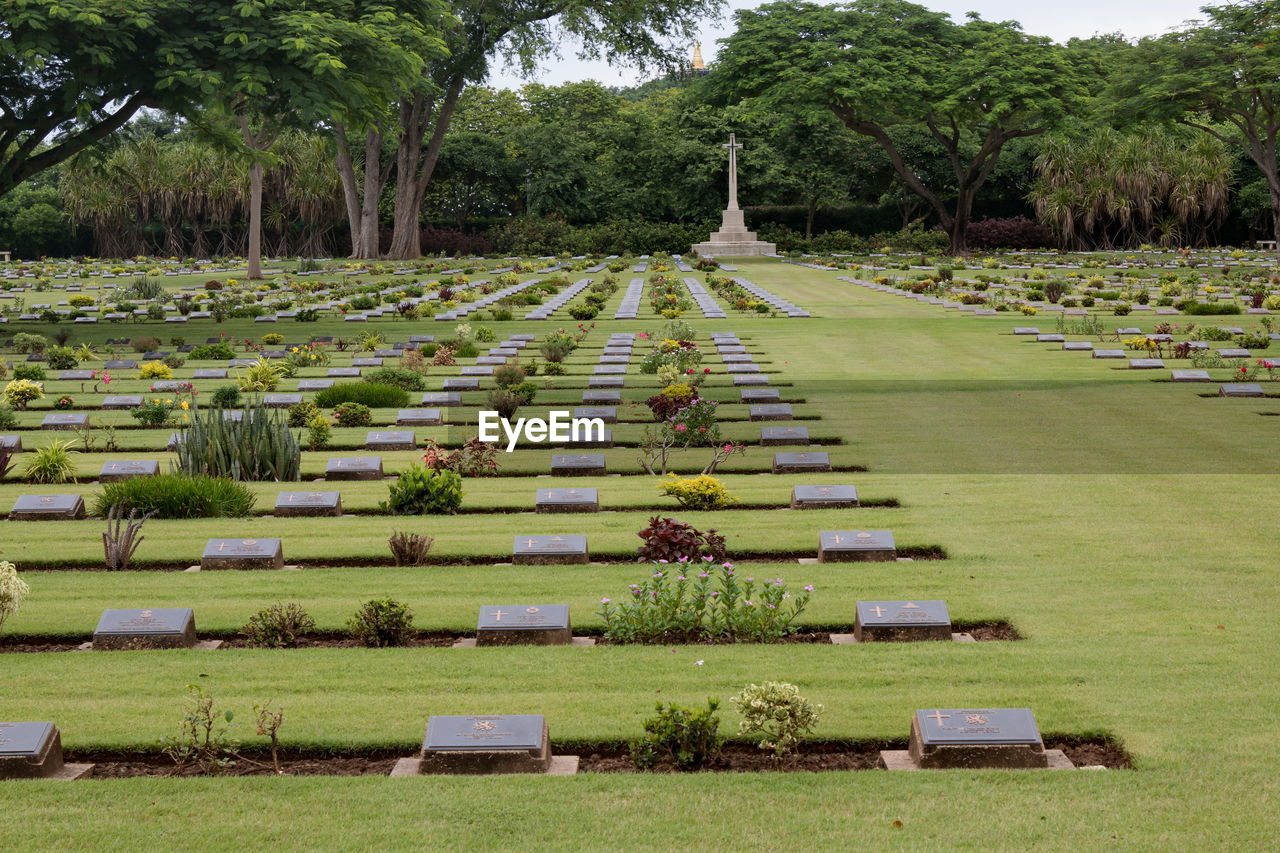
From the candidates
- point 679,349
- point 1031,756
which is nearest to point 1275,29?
point 679,349

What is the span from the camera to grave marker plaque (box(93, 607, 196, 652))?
7.31 m

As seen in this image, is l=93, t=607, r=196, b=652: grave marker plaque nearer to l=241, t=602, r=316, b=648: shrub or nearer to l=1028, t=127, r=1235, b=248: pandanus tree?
l=241, t=602, r=316, b=648: shrub

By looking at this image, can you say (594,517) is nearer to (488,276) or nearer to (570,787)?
(570,787)

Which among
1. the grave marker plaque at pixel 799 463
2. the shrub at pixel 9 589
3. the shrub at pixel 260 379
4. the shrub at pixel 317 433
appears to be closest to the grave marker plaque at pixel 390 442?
the shrub at pixel 317 433

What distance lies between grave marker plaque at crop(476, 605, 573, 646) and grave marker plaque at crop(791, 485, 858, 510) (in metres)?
3.86

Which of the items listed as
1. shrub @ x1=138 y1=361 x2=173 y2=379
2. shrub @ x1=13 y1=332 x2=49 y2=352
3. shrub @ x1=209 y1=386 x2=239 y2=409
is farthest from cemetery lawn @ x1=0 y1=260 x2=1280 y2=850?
shrub @ x1=13 y1=332 x2=49 y2=352

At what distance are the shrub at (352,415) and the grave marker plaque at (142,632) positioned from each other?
27.8 feet

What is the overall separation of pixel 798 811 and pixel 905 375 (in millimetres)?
14970

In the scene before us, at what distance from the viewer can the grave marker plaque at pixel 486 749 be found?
18.2 ft

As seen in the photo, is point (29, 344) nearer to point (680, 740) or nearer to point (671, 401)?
point (671, 401)

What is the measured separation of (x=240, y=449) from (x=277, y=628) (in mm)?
5436

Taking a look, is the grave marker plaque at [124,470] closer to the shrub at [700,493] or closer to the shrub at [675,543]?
the shrub at [700,493]

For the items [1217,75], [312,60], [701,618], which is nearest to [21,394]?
[312,60]

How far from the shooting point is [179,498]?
428 inches
